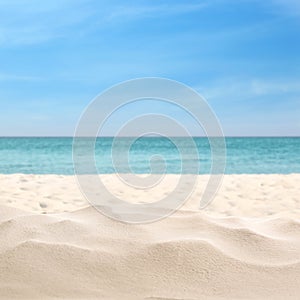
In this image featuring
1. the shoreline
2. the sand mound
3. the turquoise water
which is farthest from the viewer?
the turquoise water

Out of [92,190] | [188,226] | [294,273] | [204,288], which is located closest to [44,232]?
[188,226]

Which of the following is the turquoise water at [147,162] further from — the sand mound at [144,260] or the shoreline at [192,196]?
the sand mound at [144,260]

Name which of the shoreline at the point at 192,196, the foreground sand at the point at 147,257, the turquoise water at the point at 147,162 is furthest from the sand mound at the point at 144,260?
the turquoise water at the point at 147,162

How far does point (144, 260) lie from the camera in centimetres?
213

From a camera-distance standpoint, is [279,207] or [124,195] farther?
[124,195]

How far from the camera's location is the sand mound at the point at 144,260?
1905 millimetres

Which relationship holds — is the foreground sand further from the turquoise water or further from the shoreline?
the turquoise water

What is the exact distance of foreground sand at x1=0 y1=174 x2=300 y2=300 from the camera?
75.2 inches

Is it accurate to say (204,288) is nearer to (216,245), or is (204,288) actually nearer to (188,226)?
(216,245)

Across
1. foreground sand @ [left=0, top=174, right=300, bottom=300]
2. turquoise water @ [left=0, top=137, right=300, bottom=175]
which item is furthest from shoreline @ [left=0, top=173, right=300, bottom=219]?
turquoise water @ [left=0, top=137, right=300, bottom=175]

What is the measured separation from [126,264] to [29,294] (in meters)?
0.46

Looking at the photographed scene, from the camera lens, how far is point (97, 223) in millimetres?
2664

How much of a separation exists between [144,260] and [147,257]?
0.03m

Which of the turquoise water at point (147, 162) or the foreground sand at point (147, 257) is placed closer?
the foreground sand at point (147, 257)
